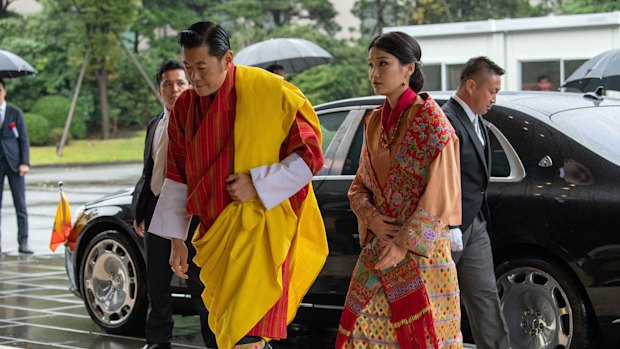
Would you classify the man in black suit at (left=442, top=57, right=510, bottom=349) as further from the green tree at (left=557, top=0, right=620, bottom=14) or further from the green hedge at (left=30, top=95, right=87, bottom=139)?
the green hedge at (left=30, top=95, right=87, bottom=139)

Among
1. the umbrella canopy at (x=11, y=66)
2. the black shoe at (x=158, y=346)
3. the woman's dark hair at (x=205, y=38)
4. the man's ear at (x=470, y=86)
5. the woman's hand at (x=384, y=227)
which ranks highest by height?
the woman's dark hair at (x=205, y=38)

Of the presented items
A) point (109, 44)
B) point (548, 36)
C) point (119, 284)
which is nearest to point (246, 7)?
point (109, 44)

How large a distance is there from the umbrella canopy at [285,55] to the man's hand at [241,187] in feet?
26.5

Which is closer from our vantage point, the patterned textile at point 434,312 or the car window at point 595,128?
the patterned textile at point 434,312

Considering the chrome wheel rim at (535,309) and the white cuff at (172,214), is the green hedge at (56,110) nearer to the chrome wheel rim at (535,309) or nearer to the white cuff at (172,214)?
the chrome wheel rim at (535,309)

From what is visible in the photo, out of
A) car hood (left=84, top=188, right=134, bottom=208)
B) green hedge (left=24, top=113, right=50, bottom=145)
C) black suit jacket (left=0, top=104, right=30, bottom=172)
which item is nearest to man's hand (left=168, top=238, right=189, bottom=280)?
car hood (left=84, top=188, right=134, bottom=208)

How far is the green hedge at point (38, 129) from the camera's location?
38.7 meters

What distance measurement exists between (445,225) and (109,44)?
3598 cm

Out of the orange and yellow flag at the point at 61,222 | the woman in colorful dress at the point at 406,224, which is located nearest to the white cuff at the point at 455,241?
the woman in colorful dress at the point at 406,224

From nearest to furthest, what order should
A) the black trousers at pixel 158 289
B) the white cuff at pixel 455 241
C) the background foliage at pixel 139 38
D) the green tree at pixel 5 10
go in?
the white cuff at pixel 455 241
the black trousers at pixel 158 289
the background foliage at pixel 139 38
the green tree at pixel 5 10

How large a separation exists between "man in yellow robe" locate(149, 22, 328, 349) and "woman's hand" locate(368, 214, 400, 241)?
1.23 ft

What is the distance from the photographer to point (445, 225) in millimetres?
4625

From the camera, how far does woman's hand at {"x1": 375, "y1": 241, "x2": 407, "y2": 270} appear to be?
180 inches

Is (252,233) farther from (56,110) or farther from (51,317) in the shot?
(56,110)
